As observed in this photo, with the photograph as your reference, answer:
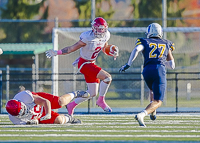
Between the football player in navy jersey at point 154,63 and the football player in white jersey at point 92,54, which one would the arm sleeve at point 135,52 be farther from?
the football player in white jersey at point 92,54

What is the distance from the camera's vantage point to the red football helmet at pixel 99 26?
31.6ft

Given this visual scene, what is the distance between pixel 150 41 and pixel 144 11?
17084mm

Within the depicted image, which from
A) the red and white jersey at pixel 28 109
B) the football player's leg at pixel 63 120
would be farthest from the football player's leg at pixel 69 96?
the red and white jersey at pixel 28 109

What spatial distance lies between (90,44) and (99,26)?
1.26 feet

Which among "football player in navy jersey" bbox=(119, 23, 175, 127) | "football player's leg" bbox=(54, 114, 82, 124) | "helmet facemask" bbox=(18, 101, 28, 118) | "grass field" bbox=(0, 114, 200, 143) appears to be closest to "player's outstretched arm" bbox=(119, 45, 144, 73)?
"football player in navy jersey" bbox=(119, 23, 175, 127)

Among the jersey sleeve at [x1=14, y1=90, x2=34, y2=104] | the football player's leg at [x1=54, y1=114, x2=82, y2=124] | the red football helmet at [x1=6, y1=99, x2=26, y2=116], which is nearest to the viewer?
the red football helmet at [x1=6, y1=99, x2=26, y2=116]

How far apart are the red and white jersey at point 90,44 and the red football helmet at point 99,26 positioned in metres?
0.10

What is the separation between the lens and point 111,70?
1577 cm

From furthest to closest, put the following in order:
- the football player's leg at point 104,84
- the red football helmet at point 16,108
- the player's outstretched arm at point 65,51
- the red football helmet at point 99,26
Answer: the football player's leg at point 104,84 → the red football helmet at point 99,26 → the player's outstretched arm at point 65,51 → the red football helmet at point 16,108

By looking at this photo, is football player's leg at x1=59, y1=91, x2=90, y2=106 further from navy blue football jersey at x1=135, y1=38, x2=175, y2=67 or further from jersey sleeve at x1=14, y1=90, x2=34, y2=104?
navy blue football jersey at x1=135, y1=38, x2=175, y2=67

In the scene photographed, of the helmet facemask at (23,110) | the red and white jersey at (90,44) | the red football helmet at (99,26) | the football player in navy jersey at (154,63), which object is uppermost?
the red football helmet at (99,26)

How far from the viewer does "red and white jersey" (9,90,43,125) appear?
8285 mm

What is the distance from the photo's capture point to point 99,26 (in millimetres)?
9664

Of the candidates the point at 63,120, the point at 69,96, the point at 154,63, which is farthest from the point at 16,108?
the point at 154,63
